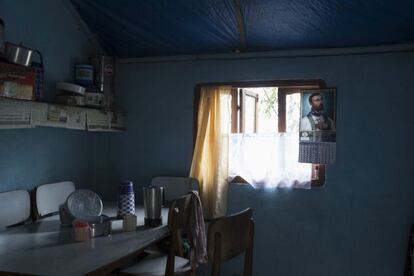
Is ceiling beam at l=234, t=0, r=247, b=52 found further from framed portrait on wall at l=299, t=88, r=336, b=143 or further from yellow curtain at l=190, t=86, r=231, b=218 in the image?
framed portrait on wall at l=299, t=88, r=336, b=143

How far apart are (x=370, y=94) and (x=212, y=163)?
4.19 feet

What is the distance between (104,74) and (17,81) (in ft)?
3.12

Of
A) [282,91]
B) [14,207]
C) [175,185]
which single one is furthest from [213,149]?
[14,207]

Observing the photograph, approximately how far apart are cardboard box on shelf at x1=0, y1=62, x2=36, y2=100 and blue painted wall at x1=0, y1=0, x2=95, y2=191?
311 mm

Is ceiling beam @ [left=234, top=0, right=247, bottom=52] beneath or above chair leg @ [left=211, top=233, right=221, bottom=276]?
above

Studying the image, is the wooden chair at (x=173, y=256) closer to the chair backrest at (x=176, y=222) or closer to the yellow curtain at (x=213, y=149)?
the chair backrest at (x=176, y=222)

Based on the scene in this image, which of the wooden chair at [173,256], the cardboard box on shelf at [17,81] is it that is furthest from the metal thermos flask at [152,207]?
A: the cardboard box on shelf at [17,81]

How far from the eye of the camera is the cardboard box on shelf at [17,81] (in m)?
2.16

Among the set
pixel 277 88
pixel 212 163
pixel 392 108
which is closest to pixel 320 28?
pixel 277 88

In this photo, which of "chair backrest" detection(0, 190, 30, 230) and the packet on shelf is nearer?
the packet on shelf

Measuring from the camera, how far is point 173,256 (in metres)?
2.01

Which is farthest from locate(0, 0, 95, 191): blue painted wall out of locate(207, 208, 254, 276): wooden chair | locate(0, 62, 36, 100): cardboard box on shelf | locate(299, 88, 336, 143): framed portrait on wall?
locate(299, 88, 336, 143): framed portrait on wall

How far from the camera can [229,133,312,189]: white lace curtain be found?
3006 millimetres

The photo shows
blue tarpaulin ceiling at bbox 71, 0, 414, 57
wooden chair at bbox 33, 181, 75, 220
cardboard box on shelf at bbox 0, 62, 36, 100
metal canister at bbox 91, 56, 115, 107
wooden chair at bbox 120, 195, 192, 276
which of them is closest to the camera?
wooden chair at bbox 120, 195, 192, 276
